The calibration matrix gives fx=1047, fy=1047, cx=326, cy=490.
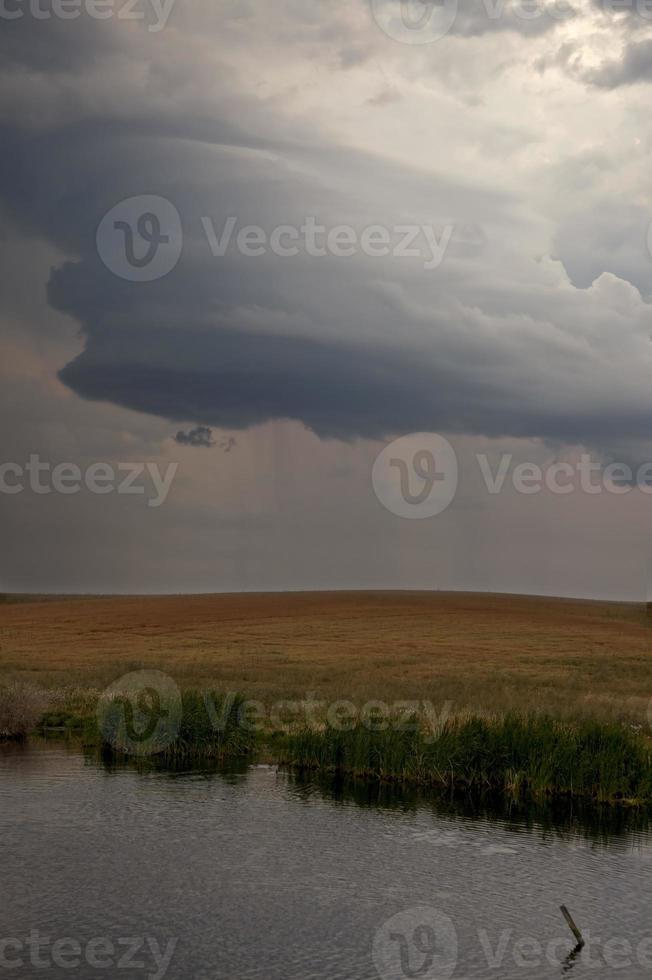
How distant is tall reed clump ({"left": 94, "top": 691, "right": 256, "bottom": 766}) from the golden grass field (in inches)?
259

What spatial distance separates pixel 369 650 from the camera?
209 ft

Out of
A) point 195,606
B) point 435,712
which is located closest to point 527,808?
point 435,712

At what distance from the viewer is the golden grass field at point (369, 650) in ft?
146

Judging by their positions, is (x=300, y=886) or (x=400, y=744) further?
(x=400, y=744)

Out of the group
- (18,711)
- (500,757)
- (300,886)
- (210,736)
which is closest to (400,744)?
(500,757)

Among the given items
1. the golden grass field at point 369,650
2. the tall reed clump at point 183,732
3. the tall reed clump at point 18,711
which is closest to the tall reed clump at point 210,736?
the tall reed clump at point 183,732

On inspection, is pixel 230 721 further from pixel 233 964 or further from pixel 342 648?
pixel 342 648

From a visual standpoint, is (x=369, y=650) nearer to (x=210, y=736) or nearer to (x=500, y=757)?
(x=210, y=736)

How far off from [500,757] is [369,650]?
114 ft

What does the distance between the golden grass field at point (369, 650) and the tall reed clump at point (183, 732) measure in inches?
259

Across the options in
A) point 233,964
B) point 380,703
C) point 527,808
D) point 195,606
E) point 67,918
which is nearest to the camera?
point 233,964

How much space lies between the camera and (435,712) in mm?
35375

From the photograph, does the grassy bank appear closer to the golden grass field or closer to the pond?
the pond

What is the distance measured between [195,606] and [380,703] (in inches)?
2870
